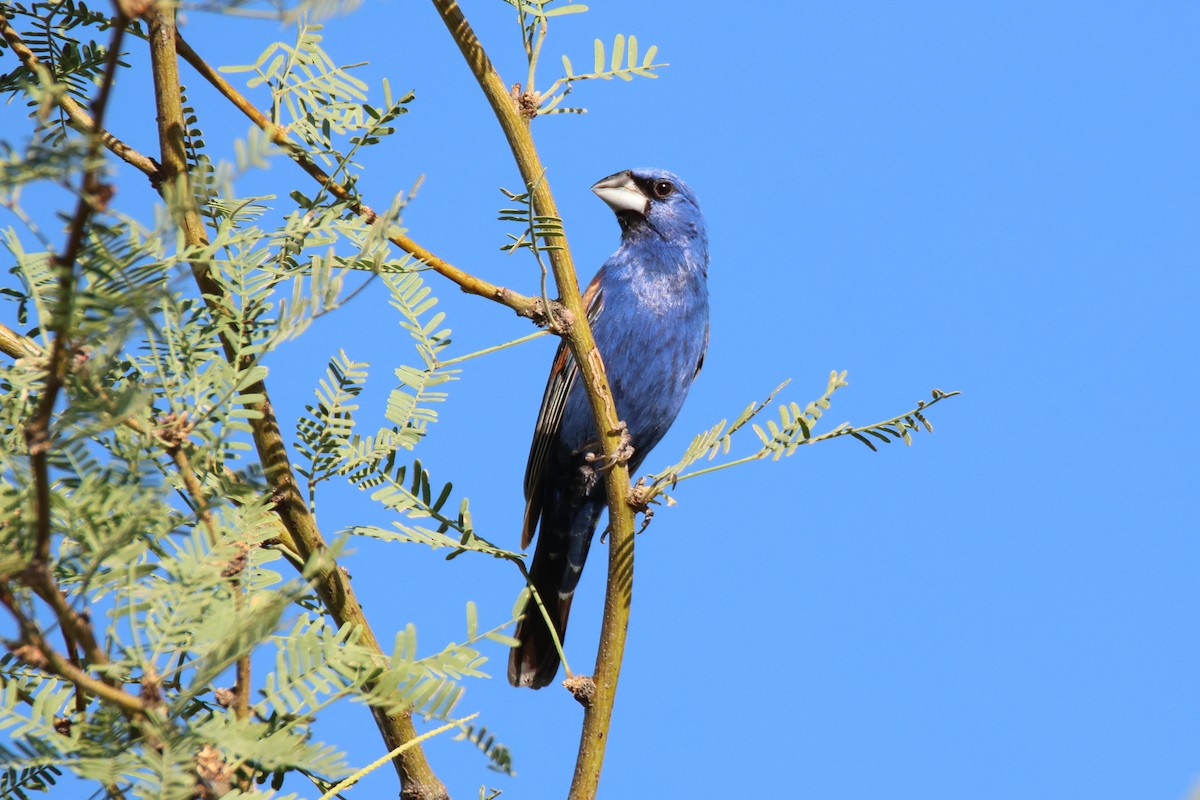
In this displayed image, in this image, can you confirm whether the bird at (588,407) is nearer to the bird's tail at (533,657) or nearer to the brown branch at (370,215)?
the bird's tail at (533,657)

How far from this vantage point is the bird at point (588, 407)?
16.3ft

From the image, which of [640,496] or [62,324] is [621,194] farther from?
[62,324]

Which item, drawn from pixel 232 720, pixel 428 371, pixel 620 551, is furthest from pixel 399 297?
pixel 232 720

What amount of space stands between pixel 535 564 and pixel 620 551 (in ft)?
8.94

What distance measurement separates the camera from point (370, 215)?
7.23 ft

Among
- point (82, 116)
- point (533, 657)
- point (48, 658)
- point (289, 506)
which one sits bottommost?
point (48, 658)

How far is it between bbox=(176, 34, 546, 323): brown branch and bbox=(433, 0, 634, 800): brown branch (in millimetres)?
86

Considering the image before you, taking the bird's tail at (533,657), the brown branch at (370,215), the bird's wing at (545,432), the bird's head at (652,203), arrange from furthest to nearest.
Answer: the bird's head at (652,203)
the bird's wing at (545,432)
the bird's tail at (533,657)
the brown branch at (370,215)

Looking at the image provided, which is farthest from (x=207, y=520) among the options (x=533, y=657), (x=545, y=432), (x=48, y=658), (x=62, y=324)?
(x=545, y=432)

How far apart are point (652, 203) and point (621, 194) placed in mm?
148

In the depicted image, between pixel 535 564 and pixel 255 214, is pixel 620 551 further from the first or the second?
pixel 535 564

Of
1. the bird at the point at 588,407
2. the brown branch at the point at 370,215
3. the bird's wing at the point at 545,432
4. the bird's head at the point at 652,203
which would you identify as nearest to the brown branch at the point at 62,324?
→ the brown branch at the point at 370,215

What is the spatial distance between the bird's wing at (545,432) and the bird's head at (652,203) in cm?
82

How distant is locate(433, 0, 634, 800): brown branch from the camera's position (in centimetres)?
226
